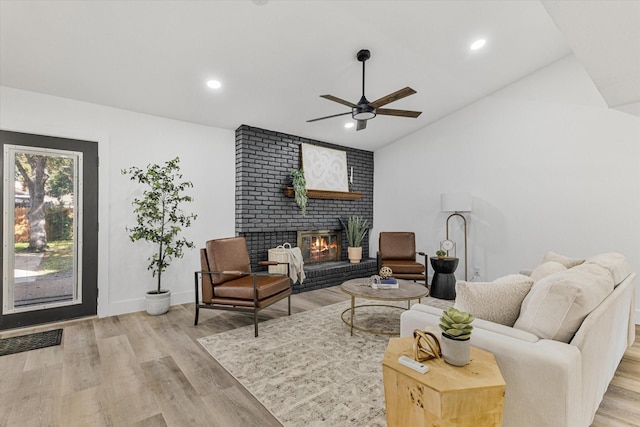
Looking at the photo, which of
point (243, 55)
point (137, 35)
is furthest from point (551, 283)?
point (137, 35)

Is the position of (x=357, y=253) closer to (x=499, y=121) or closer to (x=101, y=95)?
(x=499, y=121)

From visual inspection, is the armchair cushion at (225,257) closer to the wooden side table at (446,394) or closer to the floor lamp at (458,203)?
the wooden side table at (446,394)

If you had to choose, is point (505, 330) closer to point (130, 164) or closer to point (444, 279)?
point (444, 279)

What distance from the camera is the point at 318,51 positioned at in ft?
10.7

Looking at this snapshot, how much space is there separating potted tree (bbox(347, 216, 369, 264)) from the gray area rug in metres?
2.19

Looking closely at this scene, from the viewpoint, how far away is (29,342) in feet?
9.71

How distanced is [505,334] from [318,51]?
309 cm

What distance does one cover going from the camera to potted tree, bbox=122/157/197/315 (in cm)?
378

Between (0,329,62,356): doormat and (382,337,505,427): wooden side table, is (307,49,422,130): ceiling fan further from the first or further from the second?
(0,329,62,356): doormat

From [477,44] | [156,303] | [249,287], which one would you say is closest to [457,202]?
[477,44]

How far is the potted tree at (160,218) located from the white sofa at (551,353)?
3282 mm

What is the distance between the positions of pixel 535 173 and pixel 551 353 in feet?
13.1

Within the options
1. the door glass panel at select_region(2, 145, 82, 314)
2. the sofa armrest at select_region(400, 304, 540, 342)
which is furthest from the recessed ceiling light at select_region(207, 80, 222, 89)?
the sofa armrest at select_region(400, 304, 540, 342)

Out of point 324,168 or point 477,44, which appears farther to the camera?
point 324,168
